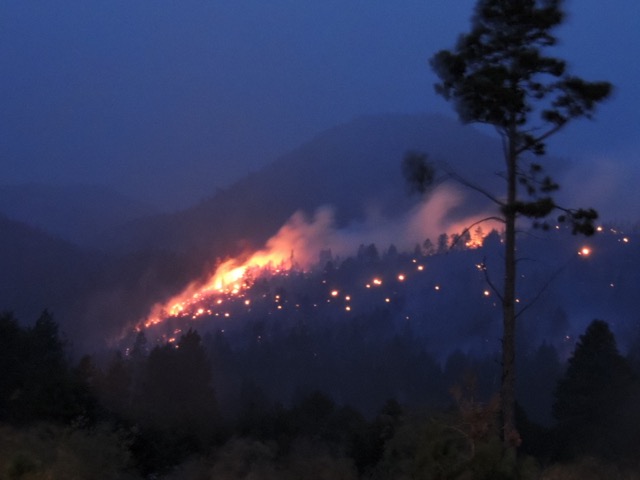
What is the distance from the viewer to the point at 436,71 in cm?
1248

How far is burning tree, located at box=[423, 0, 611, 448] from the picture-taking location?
11602 mm

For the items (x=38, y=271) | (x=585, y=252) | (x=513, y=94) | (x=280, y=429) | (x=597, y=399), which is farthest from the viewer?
(x=38, y=271)

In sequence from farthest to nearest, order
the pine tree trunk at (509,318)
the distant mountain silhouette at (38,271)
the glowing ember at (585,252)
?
the distant mountain silhouette at (38,271), the glowing ember at (585,252), the pine tree trunk at (509,318)

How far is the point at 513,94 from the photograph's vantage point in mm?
11531

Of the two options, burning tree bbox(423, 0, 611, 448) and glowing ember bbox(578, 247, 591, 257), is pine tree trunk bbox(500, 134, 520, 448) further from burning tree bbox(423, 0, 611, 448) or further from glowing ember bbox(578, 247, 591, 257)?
glowing ember bbox(578, 247, 591, 257)

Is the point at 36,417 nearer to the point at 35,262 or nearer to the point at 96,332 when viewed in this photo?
the point at 96,332

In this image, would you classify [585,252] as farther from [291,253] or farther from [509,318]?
[509,318]

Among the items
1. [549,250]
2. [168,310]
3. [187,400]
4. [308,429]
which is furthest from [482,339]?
[308,429]

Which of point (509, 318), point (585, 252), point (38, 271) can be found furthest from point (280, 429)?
point (38, 271)

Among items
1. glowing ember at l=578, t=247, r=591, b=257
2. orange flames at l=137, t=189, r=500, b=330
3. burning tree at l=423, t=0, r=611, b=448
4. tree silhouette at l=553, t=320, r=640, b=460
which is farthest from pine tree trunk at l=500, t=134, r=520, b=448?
glowing ember at l=578, t=247, r=591, b=257

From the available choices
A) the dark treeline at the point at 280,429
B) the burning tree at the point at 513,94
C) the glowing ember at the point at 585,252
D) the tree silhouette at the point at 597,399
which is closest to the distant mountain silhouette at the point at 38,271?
the glowing ember at the point at 585,252

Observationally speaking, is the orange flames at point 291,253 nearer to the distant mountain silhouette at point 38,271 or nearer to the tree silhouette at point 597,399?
the distant mountain silhouette at point 38,271

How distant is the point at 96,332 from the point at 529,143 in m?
116

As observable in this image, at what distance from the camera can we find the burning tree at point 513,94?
38.1 feet
